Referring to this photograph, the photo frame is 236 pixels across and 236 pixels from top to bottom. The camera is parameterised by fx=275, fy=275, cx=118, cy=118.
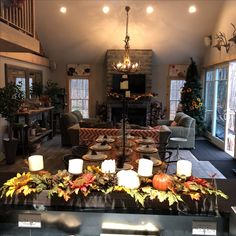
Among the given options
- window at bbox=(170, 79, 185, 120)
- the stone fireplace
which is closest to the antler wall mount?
the stone fireplace

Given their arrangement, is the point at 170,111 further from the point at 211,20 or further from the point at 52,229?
Result: the point at 52,229

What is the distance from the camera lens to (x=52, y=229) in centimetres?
163

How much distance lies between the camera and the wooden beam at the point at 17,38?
3707 mm

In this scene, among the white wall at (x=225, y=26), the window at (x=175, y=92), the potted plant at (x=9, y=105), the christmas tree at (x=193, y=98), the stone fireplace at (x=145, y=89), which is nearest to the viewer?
the potted plant at (x=9, y=105)

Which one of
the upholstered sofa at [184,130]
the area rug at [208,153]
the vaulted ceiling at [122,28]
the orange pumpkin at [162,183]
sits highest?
the vaulted ceiling at [122,28]

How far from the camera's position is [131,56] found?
915 cm

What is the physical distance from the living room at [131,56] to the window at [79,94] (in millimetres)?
37

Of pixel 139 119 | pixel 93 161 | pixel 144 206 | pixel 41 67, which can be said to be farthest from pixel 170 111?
pixel 144 206


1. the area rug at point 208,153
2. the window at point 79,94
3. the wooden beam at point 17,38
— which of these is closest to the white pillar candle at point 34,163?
the wooden beam at point 17,38

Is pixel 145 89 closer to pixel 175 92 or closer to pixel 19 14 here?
pixel 175 92

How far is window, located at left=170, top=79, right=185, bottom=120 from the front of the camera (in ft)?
32.6

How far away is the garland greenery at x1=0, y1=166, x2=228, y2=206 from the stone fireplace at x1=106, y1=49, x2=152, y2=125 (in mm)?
7328

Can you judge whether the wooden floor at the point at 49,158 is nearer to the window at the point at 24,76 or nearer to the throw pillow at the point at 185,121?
the window at the point at 24,76

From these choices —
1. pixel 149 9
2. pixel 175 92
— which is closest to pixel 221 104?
pixel 175 92
